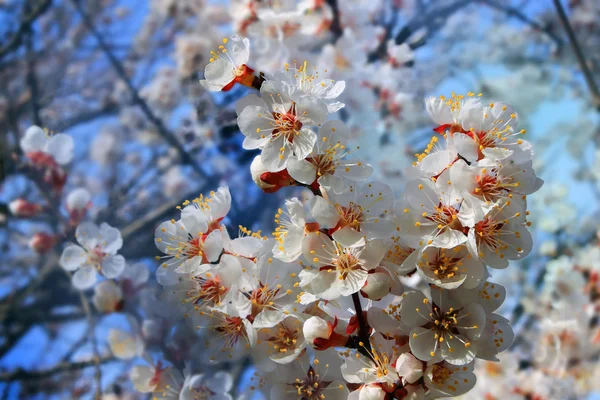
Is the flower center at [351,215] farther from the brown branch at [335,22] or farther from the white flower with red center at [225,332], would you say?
the brown branch at [335,22]

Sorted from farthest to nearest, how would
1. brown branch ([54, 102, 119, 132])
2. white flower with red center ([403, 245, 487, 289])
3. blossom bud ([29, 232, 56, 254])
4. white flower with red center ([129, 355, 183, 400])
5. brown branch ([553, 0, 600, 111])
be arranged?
brown branch ([54, 102, 119, 132]) < brown branch ([553, 0, 600, 111]) < blossom bud ([29, 232, 56, 254]) < white flower with red center ([129, 355, 183, 400]) < white flower with red center ([403, 245, 487, 289])

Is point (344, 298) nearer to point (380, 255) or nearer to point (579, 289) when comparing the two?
point (380, 255)

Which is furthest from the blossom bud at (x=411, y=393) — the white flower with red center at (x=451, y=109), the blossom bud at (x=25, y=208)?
the blossom bud at (x=25, y=208)

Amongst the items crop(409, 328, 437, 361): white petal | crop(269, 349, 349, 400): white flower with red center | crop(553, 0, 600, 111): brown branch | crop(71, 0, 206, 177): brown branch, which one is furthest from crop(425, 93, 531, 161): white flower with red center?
crop(71, 0, 206, 177): brown branch

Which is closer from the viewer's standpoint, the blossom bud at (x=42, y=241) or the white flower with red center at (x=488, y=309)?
the white flower with red center at (x=488, y=309)

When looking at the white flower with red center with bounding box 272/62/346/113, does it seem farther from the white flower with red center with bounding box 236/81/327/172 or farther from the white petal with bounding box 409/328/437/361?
the white petal with bounding box 409/328/437/361

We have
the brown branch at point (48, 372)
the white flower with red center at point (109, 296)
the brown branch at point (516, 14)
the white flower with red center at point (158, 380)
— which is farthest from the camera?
the brown branch at point (516, 14)
